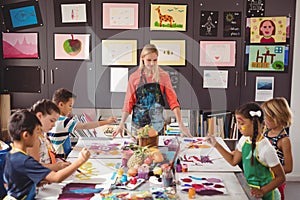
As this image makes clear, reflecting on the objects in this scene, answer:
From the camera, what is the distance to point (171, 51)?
3949 mm

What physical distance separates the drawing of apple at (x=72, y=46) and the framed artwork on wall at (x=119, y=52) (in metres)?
0.24

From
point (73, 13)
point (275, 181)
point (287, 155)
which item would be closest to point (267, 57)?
point (287, 155)

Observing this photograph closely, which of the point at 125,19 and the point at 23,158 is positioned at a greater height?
the point at 125,19

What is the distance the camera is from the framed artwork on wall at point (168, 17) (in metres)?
3.89

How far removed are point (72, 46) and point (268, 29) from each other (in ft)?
6.02

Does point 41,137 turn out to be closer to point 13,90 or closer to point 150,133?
point 150,133

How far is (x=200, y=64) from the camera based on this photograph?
3.97m

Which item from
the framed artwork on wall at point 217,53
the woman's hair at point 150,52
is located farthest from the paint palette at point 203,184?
the framed artwork on wall at point 217,53

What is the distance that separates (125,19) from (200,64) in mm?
816

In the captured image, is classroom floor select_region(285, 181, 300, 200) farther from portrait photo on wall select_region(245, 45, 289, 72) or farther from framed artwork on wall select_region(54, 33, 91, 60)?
framed artwork on wall select_region(54, 33, 91, 60)

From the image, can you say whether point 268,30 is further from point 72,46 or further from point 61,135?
point 61,135

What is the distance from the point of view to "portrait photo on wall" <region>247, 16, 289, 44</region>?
154 inches

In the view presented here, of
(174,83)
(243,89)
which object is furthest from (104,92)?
(243,89)

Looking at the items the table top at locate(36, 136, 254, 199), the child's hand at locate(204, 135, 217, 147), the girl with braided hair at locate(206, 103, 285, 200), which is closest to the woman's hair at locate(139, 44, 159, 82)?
the table top at locate(36, 136, 254, 199)
